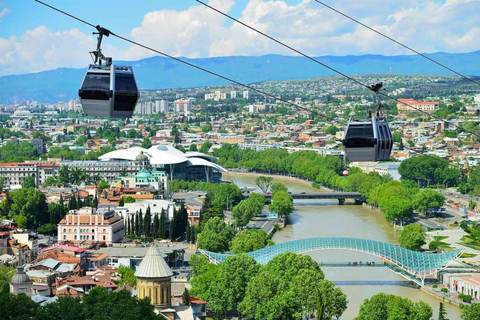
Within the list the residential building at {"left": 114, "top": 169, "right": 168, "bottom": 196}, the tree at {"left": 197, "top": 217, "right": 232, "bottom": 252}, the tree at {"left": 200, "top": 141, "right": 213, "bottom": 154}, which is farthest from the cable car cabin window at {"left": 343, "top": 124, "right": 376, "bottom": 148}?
the tree at {"left": 200, "top": 141, "right": 213, "bottom": 154}

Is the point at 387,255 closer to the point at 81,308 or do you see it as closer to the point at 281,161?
the point at 81,308

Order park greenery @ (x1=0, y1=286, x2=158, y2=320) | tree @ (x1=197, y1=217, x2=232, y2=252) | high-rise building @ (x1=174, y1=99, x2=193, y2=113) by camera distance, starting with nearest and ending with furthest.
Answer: park greenery @ (x1=0, y1=286, x2=158, y2=320) < tree @ (x1=197, y1=217, x2=232, y2=252) < high-rise building @ (x1=174, y1=99, x2=193, y2=113)

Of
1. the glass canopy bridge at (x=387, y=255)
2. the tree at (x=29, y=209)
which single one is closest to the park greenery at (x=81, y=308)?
the glass canopy bridge at (x=387, y=255)

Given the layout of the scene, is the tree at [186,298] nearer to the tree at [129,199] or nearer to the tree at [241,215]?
the tree at [241,215]

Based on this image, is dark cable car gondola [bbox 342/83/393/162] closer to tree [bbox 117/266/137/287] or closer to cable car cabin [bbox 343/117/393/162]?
cable car cabin [bbox 343/117/393/162]

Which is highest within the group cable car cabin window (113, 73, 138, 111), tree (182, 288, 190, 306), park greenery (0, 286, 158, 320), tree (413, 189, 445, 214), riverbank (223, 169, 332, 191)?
cable car cabin window (113, 73, 138, 111)

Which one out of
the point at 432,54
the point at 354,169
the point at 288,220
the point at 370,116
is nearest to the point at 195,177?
the point at 354,169
